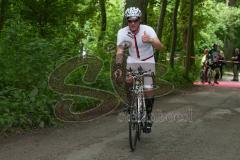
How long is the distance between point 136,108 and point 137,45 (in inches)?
44.1

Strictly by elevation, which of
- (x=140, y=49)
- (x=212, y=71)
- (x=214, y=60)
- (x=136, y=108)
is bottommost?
(x=212, y=71)

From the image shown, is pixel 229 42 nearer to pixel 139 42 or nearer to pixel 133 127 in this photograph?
pixel 139 42

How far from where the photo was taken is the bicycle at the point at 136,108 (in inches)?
332

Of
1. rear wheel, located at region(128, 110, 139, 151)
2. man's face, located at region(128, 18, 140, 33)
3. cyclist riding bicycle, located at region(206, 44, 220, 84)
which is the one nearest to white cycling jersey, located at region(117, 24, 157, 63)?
man's face, located at region(128, 18, 140, 33)

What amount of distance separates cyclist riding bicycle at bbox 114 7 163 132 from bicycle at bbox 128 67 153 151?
0.16 meters

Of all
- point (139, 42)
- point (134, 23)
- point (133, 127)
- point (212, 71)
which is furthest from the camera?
point (212, 71)


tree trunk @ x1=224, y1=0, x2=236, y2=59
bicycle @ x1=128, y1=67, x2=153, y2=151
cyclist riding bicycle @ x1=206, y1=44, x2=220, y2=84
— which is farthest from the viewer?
tree trunk @ x1=224, y1=0, x2=236, y2=59

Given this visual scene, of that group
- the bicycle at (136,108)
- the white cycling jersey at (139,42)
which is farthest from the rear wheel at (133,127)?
the white cycling jersey at (139,42)

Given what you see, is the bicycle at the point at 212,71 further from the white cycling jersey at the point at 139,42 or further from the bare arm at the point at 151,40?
the bare arm at the point at 151,40

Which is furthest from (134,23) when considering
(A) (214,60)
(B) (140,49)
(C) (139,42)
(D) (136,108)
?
(A) (214,60)

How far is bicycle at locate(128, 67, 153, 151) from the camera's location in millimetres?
8430

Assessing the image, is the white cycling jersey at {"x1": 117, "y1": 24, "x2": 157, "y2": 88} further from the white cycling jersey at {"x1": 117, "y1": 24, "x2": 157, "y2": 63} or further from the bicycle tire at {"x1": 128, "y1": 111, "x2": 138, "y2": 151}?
the bicycle tire at {"x1": 128, "y1": 111, "x2": 138, "y2": 151}

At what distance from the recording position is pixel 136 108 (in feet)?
27.8

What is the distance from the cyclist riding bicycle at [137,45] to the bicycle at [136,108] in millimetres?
163
